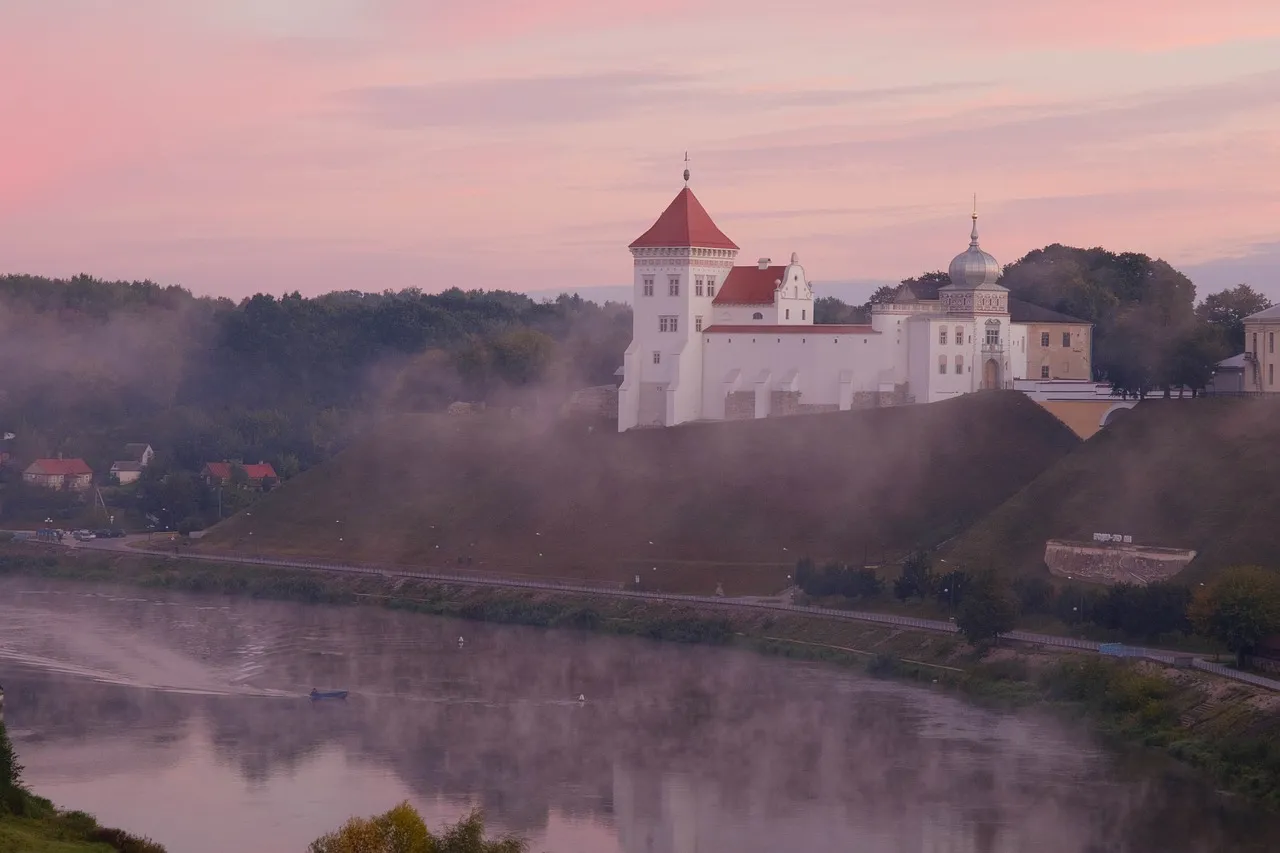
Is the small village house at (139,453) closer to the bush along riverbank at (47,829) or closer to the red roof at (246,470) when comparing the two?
the red roof at (246,470)

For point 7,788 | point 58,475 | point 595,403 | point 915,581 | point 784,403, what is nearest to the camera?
point 7,788

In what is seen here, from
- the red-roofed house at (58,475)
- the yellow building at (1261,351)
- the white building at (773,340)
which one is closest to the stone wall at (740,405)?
the white building at (773,340)

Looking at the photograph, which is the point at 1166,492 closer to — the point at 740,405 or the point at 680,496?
the point at 680,496

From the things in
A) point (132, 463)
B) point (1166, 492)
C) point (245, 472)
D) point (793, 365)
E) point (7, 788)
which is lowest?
point (7, 788)

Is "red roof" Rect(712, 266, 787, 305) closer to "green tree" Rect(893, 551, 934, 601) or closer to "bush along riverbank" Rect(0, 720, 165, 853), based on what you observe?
"green tree" Rect(893, 551, 934, 601)

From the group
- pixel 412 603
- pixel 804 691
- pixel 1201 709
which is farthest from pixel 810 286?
pixel 1201 709

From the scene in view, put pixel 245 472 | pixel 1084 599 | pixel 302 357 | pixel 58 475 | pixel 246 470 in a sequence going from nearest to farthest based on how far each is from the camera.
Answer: pixel 1084 599 → pixel 245 472 → pixel 58 475 → pixel 246 470 → pixel 302 357

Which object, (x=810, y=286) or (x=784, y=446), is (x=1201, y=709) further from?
(x=810, y=286)

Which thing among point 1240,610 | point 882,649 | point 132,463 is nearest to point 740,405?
point 882,649
